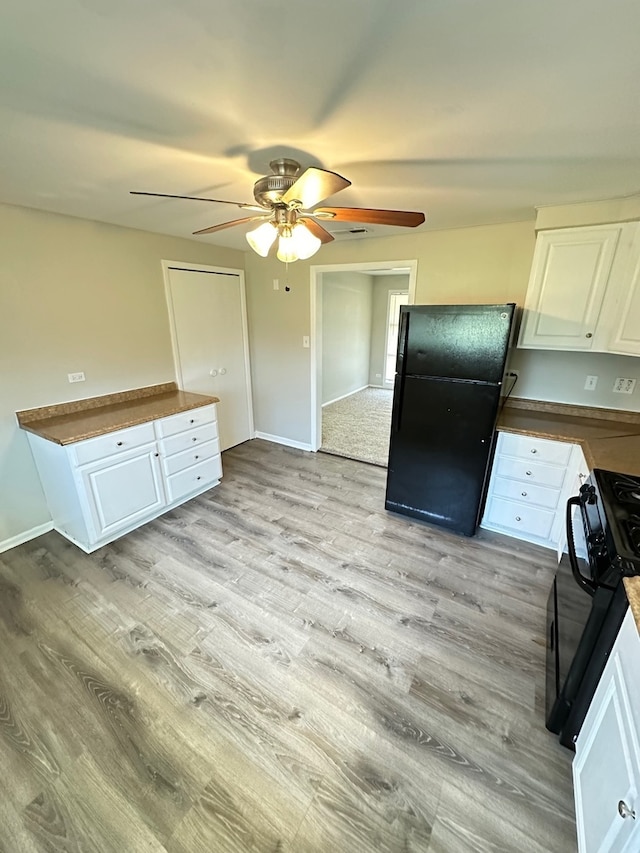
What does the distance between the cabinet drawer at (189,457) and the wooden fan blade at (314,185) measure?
7.08 ft

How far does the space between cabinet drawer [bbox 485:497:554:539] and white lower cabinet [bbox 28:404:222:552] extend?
2.45 m

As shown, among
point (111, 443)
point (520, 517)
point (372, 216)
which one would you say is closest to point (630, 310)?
point (520, 517)

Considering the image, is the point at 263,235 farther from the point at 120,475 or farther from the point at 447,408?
the point at 120,475

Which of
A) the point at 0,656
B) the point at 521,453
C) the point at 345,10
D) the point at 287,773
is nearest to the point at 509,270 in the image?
the point at 521,453

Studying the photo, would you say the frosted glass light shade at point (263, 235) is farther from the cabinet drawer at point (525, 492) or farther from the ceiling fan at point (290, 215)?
the cabinet drawer at point (525, 492)

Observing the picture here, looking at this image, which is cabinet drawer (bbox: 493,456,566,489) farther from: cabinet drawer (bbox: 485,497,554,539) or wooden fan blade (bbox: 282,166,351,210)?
wooden fan blade (bbox: 282,166,351,210)

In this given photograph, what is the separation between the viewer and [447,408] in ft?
7.77

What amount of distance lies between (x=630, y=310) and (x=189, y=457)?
3240 mm

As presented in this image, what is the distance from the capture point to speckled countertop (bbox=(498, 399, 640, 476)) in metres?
1.79

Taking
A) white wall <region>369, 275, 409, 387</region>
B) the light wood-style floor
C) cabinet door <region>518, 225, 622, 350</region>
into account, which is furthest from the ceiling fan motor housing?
white wall <region>369, 275, 409, 387</region>

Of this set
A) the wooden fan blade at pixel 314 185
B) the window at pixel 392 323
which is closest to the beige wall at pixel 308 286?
the wooden fan blade at pixel 314 185

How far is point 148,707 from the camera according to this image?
147 cm

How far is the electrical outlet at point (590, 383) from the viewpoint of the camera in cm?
248

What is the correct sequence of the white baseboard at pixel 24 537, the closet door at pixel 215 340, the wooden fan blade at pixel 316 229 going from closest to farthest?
1. the wooden fan blade at pixel 316 229
2. the white baseboard at pixel 24 537
3. the closet door at pixel 215 340
